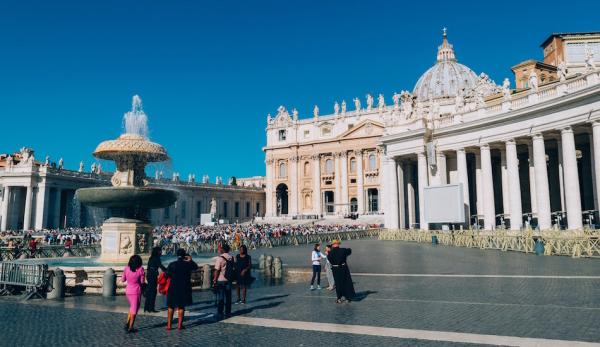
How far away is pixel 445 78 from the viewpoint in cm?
7600

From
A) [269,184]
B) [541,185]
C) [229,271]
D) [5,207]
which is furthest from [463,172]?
[269,184]

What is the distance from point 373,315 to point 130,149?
341 inches

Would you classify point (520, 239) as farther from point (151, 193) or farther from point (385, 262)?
point (151, 193)

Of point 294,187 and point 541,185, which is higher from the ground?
point 294,187

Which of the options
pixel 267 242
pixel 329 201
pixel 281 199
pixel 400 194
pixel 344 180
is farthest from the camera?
pixel 281 199

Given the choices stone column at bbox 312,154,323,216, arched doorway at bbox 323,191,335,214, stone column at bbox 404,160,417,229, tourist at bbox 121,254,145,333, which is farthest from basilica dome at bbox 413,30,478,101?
tourist at bbox 121,254,145,333

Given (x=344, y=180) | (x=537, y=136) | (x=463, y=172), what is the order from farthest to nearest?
(x=344, y=180) → (x=463, y=172) → (x=537, y=136)

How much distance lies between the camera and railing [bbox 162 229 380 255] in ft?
77.0

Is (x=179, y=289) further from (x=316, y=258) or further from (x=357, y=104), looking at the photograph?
(x=357, y=104)

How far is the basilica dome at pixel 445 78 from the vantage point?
242ft

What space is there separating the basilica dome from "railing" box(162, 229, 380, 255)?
143 feet

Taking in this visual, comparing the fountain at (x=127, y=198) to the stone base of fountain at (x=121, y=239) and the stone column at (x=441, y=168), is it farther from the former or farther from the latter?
the stone column at (x=441, y=168)

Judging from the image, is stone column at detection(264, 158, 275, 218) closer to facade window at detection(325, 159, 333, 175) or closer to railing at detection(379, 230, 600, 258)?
facade window at detection(325, 159, 333, 175)

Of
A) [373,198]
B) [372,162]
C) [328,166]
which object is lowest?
[373,198]
